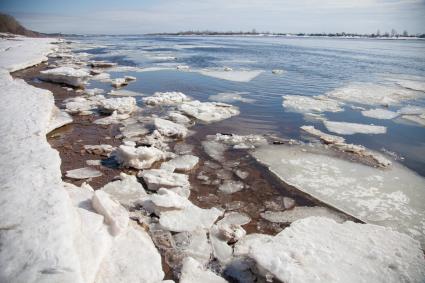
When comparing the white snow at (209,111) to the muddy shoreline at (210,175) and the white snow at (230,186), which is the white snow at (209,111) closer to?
the muddy shoreline at (210,175)

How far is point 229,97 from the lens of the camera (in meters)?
9.20

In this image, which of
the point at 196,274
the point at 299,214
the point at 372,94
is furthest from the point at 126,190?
the point at 372,94

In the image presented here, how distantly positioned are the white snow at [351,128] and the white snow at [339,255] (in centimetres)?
368

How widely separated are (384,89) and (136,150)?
10094 millimetres

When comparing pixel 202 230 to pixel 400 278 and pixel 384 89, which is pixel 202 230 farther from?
pixel 384 89

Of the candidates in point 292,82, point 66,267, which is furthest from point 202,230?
point 292,82

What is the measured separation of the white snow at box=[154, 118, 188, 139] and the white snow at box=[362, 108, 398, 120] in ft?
17.0

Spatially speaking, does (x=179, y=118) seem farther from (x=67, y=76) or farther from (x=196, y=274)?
(x=67, y=76)

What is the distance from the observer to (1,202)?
2506 millimetres

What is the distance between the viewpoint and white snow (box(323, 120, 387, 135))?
6.34m

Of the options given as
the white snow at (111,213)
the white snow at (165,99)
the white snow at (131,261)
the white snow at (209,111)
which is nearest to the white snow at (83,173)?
the white snow at (111,213)

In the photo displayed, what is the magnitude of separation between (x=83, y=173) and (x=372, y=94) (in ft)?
31.7

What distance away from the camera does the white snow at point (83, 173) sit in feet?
13.3

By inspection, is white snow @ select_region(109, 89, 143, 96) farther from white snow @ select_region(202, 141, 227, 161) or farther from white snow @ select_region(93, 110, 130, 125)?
white snow @ select_region(202, 141, 227, 161)
